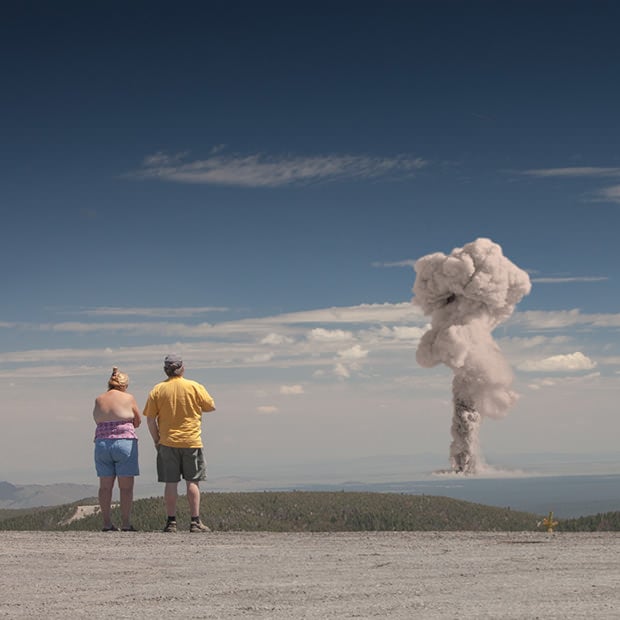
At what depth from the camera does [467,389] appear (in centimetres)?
6347

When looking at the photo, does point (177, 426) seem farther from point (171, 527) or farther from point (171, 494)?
point (171, 527)

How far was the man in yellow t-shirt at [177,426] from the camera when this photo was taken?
17.6 meters

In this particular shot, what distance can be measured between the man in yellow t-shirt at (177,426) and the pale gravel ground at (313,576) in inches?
41.4

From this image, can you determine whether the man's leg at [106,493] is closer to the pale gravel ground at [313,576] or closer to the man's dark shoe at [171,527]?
the pale gravel ground at [313,576]

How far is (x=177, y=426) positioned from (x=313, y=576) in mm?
5521

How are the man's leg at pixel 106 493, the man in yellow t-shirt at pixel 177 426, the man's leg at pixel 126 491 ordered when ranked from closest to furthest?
the man in yellow t-shirt at pixel 177 426, the man's leg at pixel 126 491, the man's leg at pixel 106 493

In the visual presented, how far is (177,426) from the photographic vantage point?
693 inches

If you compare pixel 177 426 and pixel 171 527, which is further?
pixel 171 527

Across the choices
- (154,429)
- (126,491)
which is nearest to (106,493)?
(126,491)

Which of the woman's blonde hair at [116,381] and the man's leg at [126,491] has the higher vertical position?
the woman's blonde hair at [116,381]

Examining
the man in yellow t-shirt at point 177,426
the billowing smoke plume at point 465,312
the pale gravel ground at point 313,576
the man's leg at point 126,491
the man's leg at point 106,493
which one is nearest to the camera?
the pale gravel ground at point 313,576

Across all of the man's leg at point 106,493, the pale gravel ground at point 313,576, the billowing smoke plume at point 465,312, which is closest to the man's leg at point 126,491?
the man's leg at point 106,493

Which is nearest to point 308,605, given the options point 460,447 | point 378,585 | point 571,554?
point 378,585

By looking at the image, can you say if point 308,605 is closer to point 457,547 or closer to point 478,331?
point 457,547
